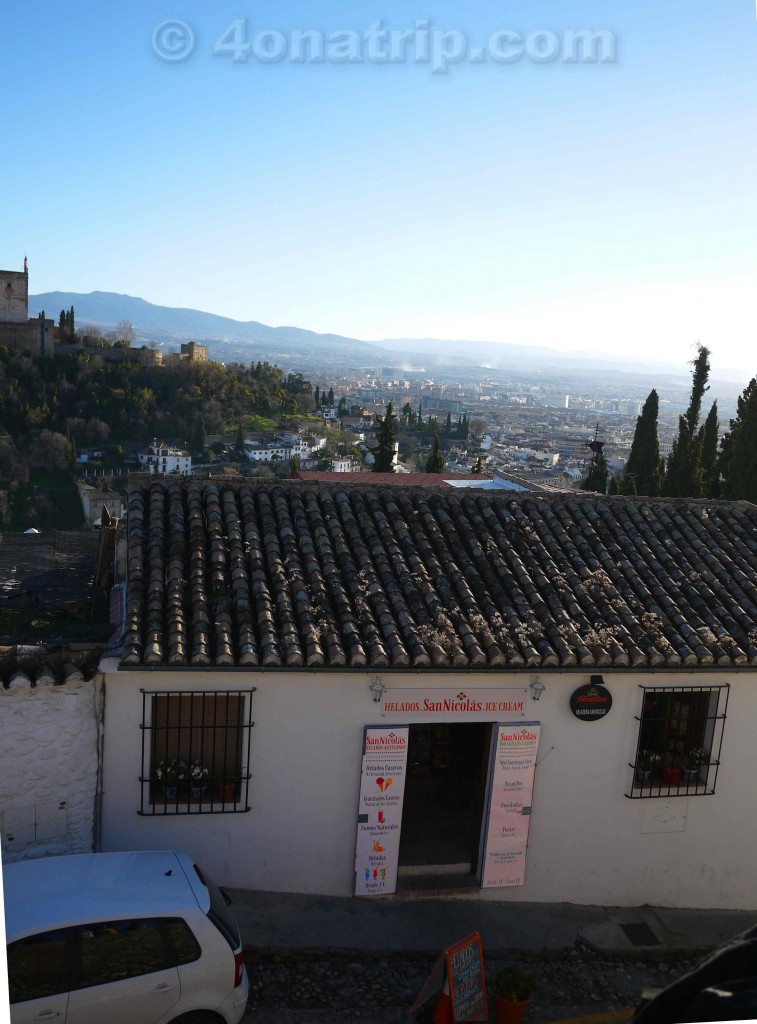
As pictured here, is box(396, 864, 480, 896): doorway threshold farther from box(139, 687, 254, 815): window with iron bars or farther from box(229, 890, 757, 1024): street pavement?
box(139, 687, 254, 815): window with iron bars

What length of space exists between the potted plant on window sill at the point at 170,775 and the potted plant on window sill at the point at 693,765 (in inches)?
190

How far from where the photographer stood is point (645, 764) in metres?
8.35

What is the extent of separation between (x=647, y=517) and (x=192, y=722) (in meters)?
5.77

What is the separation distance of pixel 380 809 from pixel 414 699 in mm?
1081

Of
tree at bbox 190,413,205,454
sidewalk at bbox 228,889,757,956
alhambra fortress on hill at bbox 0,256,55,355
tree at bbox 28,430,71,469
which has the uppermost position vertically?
alhambra fortress on hill at bbox 0,256,55,355

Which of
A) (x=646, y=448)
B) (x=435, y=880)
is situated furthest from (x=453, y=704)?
(x=646, y=448)

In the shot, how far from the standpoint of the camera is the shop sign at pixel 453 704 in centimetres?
762

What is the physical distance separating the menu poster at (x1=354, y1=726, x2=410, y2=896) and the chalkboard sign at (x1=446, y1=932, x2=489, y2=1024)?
1585 mm

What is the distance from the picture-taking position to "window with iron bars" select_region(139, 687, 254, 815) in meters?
7.39

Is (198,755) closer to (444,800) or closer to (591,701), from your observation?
(444,800)

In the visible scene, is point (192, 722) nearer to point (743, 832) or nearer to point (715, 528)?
point (743, 832)

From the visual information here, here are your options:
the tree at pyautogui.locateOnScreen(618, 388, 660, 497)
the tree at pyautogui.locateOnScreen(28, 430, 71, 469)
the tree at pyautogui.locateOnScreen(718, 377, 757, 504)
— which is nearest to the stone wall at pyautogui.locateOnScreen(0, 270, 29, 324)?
the tree at pyautogui.locateOnScreen(28, 430, 71, 469)

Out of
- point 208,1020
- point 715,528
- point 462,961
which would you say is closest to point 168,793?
point 208,1020

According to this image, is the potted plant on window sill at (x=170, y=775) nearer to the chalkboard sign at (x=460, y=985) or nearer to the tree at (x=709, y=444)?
the chalkboard sign at (x=460, y=985)
